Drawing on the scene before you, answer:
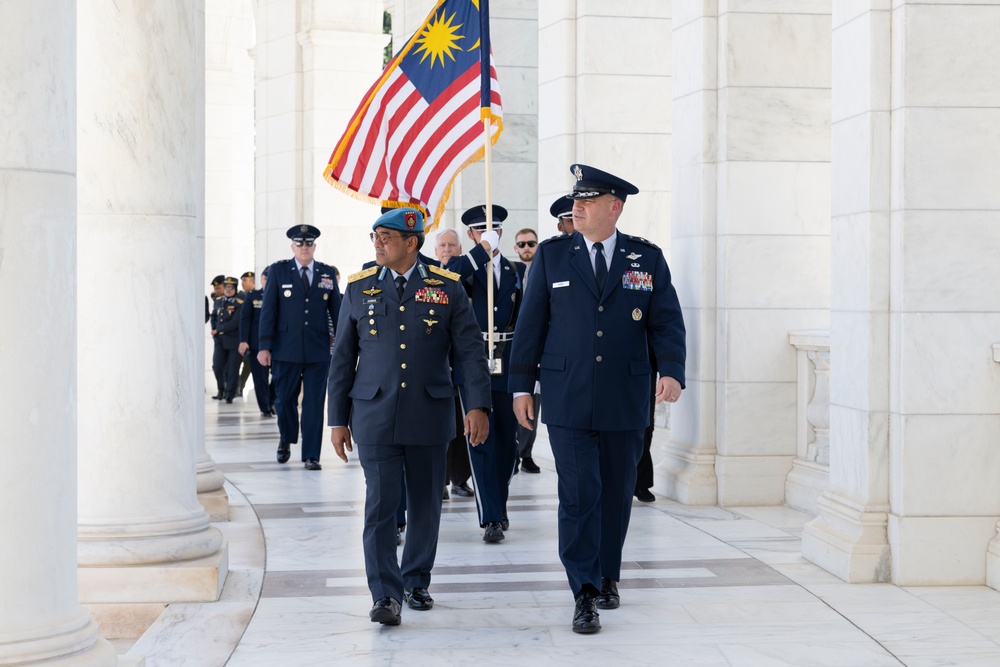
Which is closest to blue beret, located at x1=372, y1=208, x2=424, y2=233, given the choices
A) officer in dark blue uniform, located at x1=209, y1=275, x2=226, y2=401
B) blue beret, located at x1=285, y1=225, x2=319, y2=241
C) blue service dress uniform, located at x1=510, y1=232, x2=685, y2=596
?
blue service dress uniform, located at x1=510, y1=232, x2=685, y2=596

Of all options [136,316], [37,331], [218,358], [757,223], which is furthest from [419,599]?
[218,358]

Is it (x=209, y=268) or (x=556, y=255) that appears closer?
(x=556, y=255)

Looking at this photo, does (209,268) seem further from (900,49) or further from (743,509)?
(900,49)

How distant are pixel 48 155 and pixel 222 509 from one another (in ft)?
17.3

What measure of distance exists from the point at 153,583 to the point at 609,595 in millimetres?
2208

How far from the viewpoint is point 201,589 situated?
6.68 m

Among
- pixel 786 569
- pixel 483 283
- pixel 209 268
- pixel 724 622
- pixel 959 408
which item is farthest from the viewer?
pixel 209 268

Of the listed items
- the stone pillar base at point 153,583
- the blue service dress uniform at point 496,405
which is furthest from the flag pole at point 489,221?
the stone pillar base at point 153,583

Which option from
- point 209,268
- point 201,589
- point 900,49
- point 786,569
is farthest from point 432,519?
point 209,268

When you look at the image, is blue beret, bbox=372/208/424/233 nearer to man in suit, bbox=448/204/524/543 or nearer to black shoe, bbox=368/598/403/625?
man in suit, bbox=448/204/524/543

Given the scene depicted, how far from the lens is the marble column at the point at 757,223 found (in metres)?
9.72

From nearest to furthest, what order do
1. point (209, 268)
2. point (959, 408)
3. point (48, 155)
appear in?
point (48, 155) < point (959, 408) < point (209, 268)

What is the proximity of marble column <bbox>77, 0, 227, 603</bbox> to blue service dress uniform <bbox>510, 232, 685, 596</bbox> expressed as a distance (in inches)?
67.7

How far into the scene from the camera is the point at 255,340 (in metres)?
17.4
